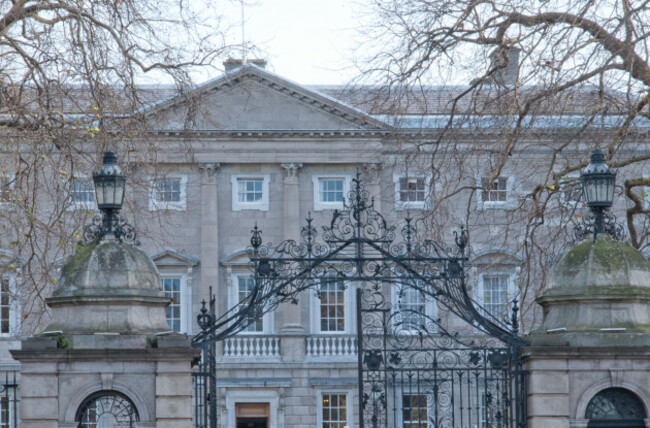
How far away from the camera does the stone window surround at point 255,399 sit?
39.1 metres

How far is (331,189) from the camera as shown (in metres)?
40.0

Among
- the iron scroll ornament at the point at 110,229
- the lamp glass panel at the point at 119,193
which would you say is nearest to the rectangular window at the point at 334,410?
the iron scroll ornament at the point at 110,229

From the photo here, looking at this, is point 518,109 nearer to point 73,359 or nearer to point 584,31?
point 584,31

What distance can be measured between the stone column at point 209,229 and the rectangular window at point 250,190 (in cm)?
91

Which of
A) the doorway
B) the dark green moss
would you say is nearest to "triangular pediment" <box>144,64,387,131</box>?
the doorway

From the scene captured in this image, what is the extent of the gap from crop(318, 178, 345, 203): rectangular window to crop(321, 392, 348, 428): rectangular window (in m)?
6.01

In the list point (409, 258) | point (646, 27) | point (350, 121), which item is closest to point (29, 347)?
point (409, 258)

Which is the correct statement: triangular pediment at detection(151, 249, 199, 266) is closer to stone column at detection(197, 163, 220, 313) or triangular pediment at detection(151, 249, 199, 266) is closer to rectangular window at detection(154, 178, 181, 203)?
stone column at detection(197, 163, 220, 313)

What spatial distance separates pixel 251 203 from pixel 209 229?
5.18ft

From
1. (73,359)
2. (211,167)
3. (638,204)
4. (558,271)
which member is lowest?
(73,359)

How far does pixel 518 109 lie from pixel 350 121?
2296 centimetres

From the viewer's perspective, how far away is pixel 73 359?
12328mm

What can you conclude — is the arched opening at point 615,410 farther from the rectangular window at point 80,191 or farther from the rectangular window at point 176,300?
the rectangular window at point 176,300

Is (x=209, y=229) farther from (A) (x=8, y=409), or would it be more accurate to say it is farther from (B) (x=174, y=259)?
(A) (x=8, y=409)
